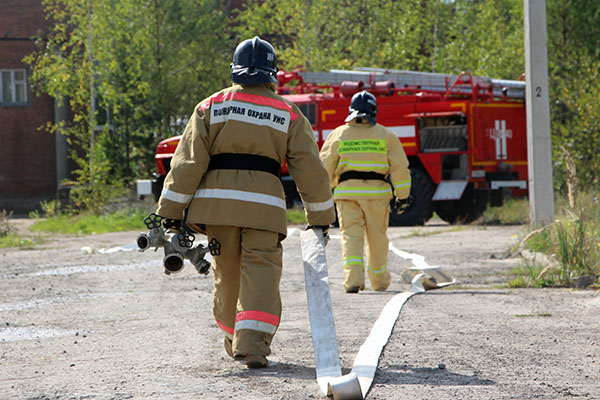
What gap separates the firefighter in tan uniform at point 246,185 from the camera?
5148 millimetres

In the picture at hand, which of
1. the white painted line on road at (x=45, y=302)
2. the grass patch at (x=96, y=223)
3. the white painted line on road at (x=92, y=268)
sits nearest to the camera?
the white painted line on road at (x=45, y=302)

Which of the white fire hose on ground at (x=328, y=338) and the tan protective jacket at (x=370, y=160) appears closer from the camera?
the white fire hose on ground at (x=328, y=338)

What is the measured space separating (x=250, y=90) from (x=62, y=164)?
25064mm

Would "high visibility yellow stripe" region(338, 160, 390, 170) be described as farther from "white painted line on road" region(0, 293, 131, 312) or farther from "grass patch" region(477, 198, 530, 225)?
"grass patch" region(477, 198, 530, 225)

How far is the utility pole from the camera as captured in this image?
41.1 ft

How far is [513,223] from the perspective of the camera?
1820 centimetres

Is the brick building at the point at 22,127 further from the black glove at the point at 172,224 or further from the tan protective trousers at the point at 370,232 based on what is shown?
the black glove at the point at 172,224

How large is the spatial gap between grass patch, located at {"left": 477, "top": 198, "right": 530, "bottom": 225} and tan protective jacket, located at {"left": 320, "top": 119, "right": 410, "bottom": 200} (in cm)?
957

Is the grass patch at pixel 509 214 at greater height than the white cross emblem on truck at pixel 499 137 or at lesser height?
lesser

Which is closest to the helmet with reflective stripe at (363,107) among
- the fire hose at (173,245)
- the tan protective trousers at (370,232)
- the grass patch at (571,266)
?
the tan protective trousers at (370,232)

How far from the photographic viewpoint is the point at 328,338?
4.71 metres

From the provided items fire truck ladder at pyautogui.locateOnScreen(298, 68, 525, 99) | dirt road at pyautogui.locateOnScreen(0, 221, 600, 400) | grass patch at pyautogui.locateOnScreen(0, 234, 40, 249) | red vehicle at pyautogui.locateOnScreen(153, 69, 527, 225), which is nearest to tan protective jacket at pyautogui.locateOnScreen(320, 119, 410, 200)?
dirt road at pyautogui.locateOnScreen(0, 221, 600, 400)

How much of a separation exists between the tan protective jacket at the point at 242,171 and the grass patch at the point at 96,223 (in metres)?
13.5

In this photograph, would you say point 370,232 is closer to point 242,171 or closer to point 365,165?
point 365,165
